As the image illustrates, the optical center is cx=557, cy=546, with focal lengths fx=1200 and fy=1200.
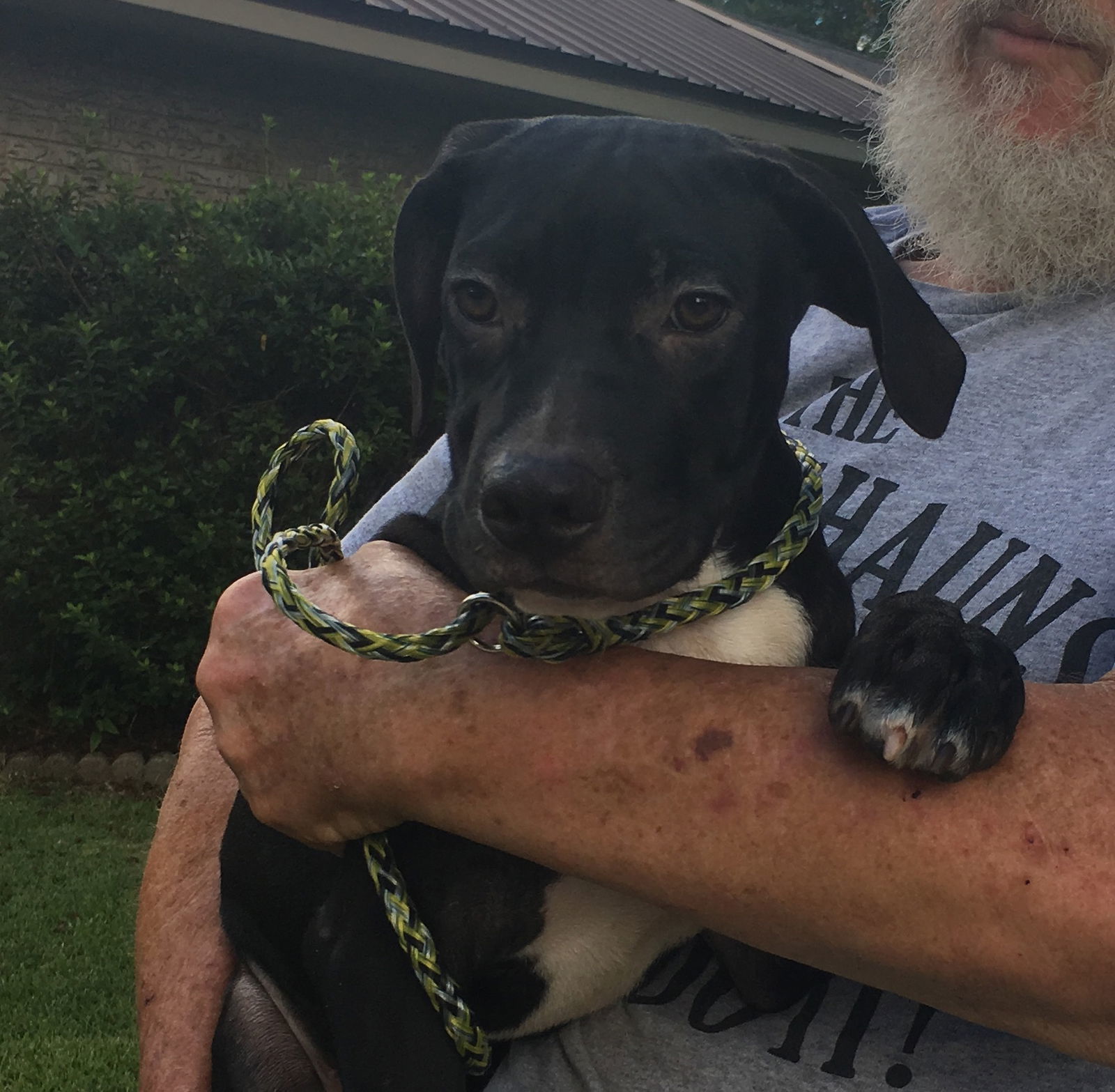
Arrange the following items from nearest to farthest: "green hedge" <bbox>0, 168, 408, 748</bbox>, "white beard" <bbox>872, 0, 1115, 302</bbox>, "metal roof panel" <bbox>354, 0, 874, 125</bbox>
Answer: "white beard" <bbox>872, 0, 1115, 302</bbox> → "green hedge" <bbox>0, 168, 408, 748</bbox> → "metal roof panel" <bbox>354, 0, 874, 125</bbox>

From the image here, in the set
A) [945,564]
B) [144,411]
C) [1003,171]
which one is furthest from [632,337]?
[144,411]

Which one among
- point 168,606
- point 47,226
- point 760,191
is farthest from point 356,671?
point 47,226

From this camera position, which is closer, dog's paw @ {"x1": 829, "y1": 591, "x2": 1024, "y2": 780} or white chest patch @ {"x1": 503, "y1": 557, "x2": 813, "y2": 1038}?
dog's paw @ {"x1": 829, "y1": 591, "x2": 1024, "y2": 780}

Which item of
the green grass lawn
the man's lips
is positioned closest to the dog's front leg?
the man's lips

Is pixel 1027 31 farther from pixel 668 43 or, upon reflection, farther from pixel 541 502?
pixel 668 43

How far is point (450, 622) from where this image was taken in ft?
4.95

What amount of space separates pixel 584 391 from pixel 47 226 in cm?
456

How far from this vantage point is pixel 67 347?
5.14 m

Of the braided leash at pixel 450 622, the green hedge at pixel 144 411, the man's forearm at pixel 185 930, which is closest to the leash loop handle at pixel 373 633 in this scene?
the braided leash at pixel 450 622

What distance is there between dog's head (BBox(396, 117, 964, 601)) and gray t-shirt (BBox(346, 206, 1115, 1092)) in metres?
0.23

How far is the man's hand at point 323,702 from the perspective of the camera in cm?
146

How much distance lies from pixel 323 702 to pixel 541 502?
1.32 feet

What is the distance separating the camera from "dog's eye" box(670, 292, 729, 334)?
5.24 feet

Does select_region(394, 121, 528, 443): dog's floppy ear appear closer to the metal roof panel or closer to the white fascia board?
the white fascia board
